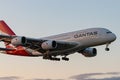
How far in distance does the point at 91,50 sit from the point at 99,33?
29.6ft

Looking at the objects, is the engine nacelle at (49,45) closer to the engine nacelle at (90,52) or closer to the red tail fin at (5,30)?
the engine nacelle at (90,52)

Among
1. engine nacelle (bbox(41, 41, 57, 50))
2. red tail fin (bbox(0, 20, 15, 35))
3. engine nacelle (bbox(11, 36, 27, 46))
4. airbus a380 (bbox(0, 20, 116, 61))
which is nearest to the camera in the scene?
airbus a380 (bbox(0, 20, 116, 61))

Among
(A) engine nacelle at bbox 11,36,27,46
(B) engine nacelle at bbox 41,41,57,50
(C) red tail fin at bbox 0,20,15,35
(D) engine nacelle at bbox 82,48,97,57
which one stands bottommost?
(D) engine nacelle at bbox 82,48,97,57

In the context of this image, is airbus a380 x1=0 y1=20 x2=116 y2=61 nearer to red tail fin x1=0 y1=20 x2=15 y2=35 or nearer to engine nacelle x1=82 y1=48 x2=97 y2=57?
engine nacelle x1=82 y1=48 x2=97 y2=57

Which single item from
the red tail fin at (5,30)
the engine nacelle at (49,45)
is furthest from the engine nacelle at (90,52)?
the red tail fin at (5,30)

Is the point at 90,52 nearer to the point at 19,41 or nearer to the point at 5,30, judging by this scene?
the point at 19,41

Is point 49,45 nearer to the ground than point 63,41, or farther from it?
nearer to the ground

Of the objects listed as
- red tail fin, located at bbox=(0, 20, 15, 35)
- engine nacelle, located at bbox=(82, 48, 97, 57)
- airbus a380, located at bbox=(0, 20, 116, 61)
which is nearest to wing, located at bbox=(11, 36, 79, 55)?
airbus a380, located at bbox=(0, 20, 116, 61)

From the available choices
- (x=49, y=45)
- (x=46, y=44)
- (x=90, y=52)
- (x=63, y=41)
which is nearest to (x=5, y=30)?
(x=46, y=44)

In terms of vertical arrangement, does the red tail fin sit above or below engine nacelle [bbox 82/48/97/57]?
above

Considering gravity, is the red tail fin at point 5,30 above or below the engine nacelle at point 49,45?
above

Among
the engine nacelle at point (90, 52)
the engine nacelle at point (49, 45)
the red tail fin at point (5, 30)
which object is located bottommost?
the engine nacelle at point (90, 52)

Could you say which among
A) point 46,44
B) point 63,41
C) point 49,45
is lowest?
point 49,45

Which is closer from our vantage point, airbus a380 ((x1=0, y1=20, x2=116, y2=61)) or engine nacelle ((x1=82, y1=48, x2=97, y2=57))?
airbus a380 ((x1=0, y1=20, x2=116, y2=61))
